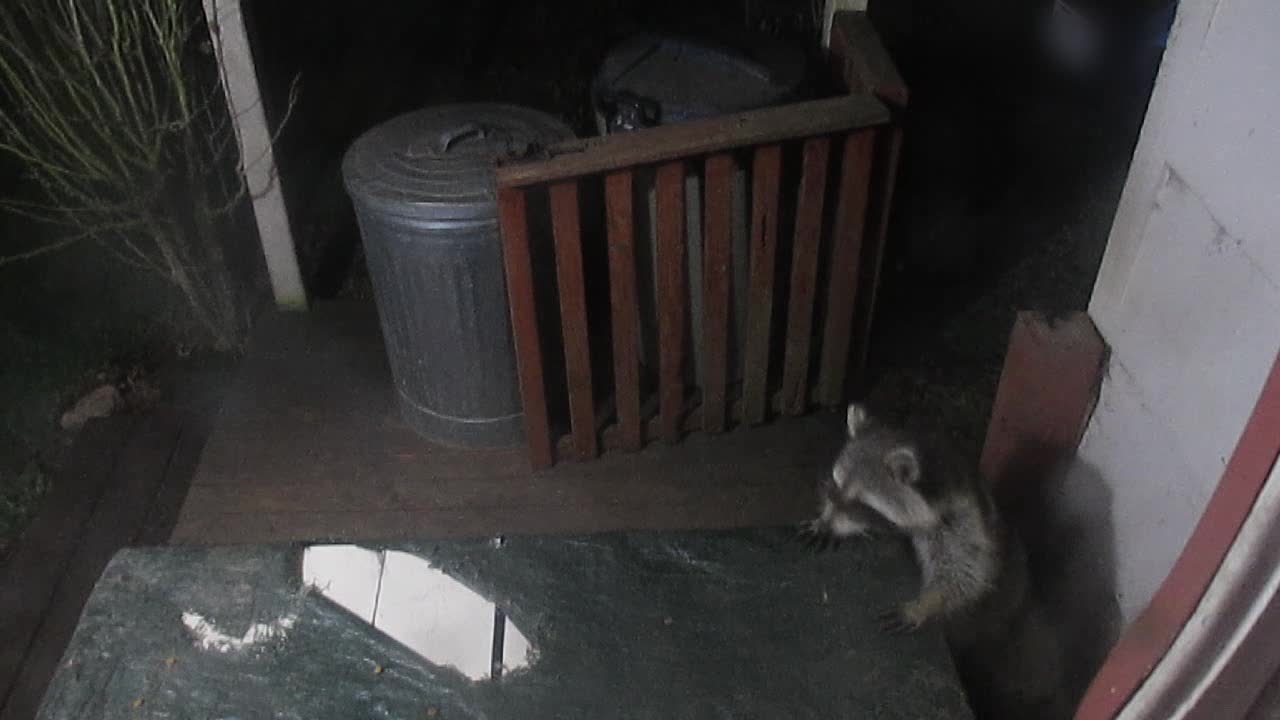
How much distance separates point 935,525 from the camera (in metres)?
1.97

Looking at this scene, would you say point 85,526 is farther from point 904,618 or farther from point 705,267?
point 904,618

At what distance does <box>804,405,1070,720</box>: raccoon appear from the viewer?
1.95m

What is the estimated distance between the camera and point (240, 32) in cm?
294

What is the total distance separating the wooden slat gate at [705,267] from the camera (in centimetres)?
244

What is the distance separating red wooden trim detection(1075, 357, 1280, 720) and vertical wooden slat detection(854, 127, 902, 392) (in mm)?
1666

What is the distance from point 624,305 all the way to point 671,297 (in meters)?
0.12

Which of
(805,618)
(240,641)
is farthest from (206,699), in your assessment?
(805,618)

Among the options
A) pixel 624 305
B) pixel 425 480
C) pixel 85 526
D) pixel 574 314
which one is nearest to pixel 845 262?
pixel 624 305

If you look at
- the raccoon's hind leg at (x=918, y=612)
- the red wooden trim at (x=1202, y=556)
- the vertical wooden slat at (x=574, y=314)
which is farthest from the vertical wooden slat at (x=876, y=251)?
the red wooden trim at (x=1202, y=556)

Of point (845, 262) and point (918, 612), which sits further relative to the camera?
point (845, 262)

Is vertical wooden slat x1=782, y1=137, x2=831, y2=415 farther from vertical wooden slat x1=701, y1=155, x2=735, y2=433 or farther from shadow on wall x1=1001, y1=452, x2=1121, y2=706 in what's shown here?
shadow on wall x1=1001, y1=452, x2=1121, y2=706

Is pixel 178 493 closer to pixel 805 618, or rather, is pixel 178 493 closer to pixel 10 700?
pixel 10 700

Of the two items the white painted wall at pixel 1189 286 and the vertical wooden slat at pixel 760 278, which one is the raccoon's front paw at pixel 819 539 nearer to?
the white painted wall at pixel 1189 286

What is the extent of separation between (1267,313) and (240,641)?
6.02 feet
